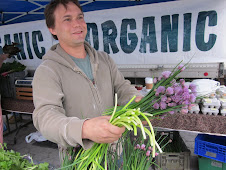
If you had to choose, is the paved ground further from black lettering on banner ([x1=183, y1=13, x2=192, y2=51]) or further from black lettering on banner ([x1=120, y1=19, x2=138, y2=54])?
black lettering on banner ([x1=120, y1=19, x2=138, y2=54])

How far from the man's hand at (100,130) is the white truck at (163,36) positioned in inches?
104

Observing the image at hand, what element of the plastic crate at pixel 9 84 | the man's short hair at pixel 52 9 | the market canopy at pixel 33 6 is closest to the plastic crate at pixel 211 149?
the man's short hair at pixel 52 9

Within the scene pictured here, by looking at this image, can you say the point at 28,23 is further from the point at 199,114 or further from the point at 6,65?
the point at 199,114

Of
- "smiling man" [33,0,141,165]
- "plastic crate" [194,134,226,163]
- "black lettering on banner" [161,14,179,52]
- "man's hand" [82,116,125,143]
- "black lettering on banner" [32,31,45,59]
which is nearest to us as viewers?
"man's hand" [82,116,125,143]

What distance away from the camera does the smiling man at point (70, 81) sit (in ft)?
3.12

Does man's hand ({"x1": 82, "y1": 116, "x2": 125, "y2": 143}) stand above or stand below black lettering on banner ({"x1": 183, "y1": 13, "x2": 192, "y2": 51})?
below

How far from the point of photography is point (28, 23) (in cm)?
403

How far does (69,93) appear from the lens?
3.82ft

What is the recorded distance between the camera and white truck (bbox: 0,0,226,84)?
277cm

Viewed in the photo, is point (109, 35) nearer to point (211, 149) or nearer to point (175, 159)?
point (175, 159)

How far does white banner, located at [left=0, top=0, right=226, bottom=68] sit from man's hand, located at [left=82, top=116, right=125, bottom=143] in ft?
8.66

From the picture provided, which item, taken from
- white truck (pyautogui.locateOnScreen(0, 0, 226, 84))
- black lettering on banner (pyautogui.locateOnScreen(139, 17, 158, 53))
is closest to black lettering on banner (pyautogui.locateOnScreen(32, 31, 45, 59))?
white truck (pyautogui.locateOnScreen(0, 0, 226, 84))

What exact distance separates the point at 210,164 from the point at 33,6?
3810 mm

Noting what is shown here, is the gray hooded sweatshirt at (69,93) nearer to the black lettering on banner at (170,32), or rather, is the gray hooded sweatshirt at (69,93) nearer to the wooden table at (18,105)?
the black lettering on banner at (170,32)
